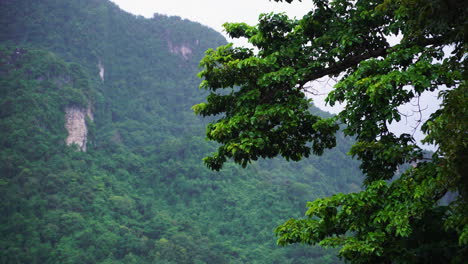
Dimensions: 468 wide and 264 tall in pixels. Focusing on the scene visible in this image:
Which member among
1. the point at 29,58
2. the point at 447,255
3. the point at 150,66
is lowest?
the point at 447,255

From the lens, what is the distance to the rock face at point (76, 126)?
60912 millimetres

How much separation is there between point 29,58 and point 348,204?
6998 cm

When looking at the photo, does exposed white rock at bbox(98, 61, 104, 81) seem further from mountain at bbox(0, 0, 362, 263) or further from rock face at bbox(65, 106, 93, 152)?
rock face at bbox(65, 106, 93, 152)

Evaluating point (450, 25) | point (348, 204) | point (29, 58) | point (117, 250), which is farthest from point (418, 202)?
point (29, 58)

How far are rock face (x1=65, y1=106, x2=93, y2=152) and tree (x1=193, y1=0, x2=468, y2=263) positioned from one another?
5770 centimetres

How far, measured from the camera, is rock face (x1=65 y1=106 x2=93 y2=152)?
60912mm

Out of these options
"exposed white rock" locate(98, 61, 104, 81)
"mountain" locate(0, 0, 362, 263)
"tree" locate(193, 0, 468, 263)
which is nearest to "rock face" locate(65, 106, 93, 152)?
"mountain" locate(0, 0, 362, 263)

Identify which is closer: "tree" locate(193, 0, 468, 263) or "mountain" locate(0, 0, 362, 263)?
"tree" locate(193, 0, 468, 263)

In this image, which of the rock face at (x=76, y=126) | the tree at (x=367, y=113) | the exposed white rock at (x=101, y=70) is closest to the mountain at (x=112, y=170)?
the rock face at (x=76, y=126)

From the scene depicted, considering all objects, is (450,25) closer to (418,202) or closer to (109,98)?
(418,202)

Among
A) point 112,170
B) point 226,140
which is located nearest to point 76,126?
point 112,170

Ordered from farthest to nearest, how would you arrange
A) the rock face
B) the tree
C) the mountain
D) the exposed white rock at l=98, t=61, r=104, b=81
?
the exposed white rock at l=98, t=61, r=104, b=81, the rock face, the mountain, the tree

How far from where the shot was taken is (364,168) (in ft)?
19.7

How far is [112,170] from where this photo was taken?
61.8m
